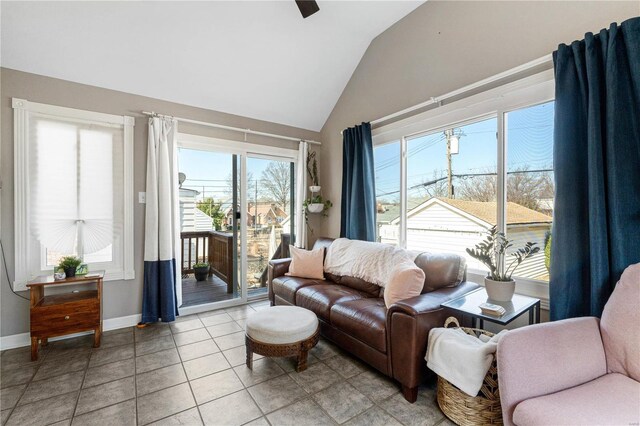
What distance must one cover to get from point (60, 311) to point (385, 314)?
8.91ft

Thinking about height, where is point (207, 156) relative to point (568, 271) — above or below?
above

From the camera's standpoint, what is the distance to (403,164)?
3.13 metres

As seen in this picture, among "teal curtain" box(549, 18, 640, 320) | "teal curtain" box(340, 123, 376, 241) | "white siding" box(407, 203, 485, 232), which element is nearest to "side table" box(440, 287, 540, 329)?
"teal curtain" box(549, 18, 640, 320)

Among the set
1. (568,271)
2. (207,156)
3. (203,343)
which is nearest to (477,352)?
(568,271)

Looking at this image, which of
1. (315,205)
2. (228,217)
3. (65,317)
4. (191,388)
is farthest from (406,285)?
(65,317)

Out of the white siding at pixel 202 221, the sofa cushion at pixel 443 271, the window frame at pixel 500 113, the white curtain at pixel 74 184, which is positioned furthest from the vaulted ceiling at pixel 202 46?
the sofa cushion at pixel 443 271

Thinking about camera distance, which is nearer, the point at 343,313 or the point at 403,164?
the point at 343,313

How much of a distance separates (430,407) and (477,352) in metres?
0.55

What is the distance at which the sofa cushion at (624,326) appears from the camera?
127cm

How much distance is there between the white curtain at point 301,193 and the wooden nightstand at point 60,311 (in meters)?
2.32

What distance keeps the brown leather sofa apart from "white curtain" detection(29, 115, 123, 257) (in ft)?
6.71

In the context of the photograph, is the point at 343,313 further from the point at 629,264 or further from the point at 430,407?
the point at 629,264

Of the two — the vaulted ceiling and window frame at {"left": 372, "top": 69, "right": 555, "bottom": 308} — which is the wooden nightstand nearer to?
the vaulted ceiling

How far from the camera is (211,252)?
379cm
